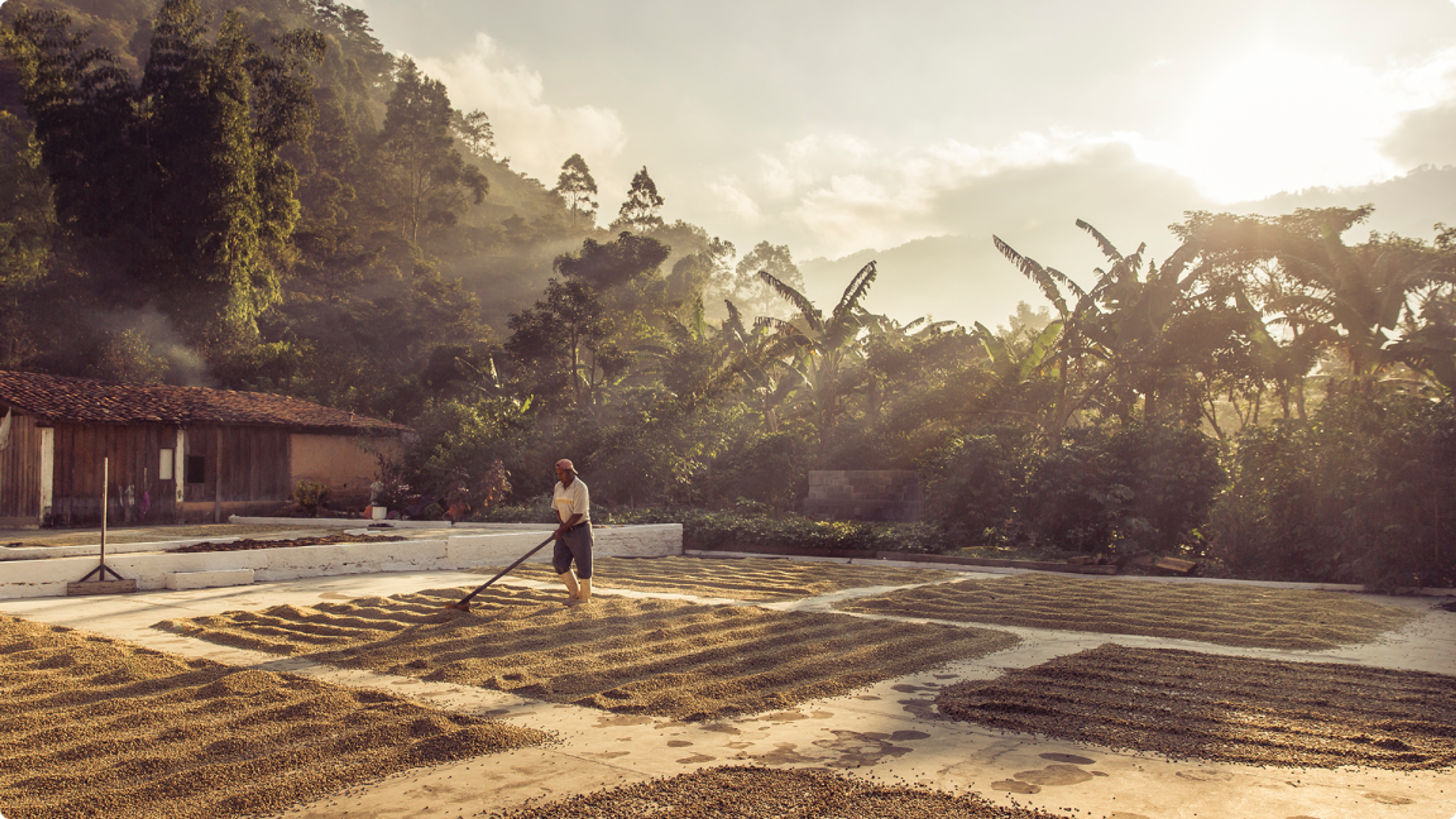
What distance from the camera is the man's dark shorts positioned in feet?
26.4

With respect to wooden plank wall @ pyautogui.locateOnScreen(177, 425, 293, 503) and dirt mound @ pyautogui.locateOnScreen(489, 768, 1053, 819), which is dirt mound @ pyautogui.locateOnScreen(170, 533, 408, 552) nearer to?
dirt mound @ pyautogui.locateOnScreen(489, 768, 1053, 819)

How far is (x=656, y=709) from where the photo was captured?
4492 mm

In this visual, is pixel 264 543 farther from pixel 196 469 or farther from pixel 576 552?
pixel 196 469

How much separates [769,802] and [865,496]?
14.2 m

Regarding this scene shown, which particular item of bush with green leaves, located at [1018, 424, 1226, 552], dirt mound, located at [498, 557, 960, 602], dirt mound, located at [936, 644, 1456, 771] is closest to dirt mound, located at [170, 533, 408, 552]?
dirt mound, located at [498, 557, 960, 602]

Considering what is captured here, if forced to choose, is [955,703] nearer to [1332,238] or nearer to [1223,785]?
[1223,785]

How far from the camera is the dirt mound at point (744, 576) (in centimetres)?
916

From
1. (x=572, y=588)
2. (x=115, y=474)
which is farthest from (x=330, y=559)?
(x=115, y=474)

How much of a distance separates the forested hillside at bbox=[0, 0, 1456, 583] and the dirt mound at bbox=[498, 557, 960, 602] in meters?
2.20

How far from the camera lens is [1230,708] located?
174 inches

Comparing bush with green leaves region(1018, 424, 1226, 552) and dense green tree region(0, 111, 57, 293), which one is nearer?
bush with green leaves region(1018, 424, 1226, 552)

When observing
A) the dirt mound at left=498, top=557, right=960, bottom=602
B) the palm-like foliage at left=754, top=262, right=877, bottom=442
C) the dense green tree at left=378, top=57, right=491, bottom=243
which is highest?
the dense green tree at left=378, top=57, right=491, bottom=243

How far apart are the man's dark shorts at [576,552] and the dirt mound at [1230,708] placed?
3.98 metres

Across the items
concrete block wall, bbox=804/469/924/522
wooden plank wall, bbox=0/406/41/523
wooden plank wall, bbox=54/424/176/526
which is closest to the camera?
concrete block wall, bbox=804/469/924/522
